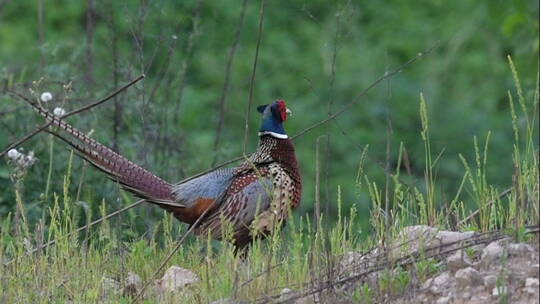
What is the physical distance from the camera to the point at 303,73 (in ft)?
42.9

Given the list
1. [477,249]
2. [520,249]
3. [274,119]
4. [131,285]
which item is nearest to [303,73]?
[274,119]

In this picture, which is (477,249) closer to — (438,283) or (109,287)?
(438,283)

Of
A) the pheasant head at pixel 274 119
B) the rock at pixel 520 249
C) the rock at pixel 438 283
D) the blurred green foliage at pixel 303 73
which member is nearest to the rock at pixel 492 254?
the rock at pixel 520 249

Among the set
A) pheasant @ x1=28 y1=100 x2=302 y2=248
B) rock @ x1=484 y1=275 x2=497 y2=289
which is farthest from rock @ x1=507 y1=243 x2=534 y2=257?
pheasant @ x1=28 y1=100 x2=302 y2=248

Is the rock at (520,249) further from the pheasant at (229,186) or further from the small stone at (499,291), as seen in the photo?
the pheasant at (229,186)

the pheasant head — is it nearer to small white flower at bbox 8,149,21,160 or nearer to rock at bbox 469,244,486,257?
small white flower at bbox 8,149,21,160

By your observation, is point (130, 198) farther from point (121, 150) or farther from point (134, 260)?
point (134, 260)

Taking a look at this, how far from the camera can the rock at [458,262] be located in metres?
5.24

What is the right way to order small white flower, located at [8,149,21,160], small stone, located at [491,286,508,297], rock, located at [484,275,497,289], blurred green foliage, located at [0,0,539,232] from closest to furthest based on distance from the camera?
1. small stone, located at [491,286,508,297]
2. rock, located at [484,275,497,289]
3. small white flower, located at [8,149,21,160]
4. blurred green foliage, located at [0,0,539,232]

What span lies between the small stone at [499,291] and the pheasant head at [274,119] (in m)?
2.45

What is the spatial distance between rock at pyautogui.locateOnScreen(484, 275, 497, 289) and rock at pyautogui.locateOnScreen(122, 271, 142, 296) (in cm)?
159

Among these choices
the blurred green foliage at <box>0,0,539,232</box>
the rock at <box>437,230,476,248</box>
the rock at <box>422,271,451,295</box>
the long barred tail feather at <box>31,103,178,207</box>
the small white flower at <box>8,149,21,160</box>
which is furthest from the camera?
the blurred green foliage at <box>0,0,539,232</box>

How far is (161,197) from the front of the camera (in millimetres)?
7109

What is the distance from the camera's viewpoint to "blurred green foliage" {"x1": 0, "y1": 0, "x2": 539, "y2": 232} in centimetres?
933
